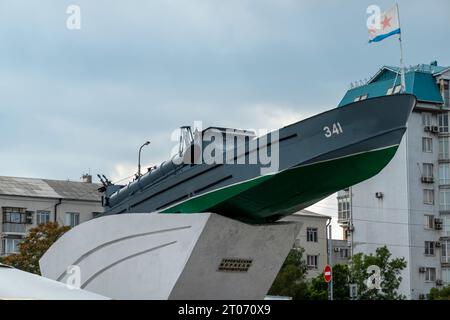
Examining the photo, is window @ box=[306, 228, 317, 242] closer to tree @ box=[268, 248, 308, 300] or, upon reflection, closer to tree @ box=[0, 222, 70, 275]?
tree @ box=[268, 248, 308, 300]

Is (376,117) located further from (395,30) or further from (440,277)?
(440,277)

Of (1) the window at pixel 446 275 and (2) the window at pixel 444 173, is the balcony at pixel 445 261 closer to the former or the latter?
(1) the window at pixel 446 275

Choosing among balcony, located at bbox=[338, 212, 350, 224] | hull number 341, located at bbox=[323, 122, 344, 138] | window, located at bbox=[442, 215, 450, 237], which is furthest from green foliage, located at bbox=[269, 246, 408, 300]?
hull number 341, located at bbox=[323, 122, 344, 138]

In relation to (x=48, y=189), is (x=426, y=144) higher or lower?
higher

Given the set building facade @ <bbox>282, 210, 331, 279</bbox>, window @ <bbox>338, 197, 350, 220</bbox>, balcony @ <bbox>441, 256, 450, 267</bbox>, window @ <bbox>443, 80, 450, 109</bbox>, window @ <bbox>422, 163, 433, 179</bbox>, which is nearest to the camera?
balcony @ <bbox>441, 256, 450, 267</bbox>

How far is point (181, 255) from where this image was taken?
26.3 metres

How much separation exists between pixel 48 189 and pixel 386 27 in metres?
48.0

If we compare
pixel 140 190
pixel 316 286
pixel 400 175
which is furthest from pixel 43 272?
pixel 400 175

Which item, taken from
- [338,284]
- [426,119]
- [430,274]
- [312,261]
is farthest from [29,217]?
[426,119]

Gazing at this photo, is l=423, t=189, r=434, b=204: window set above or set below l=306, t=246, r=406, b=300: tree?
above

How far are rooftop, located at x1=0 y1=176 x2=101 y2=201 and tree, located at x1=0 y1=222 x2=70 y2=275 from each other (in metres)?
12.1

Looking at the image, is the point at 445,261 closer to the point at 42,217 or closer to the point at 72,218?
the point at 72,218

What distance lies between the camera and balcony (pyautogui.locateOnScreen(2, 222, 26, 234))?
6714 centimetres
